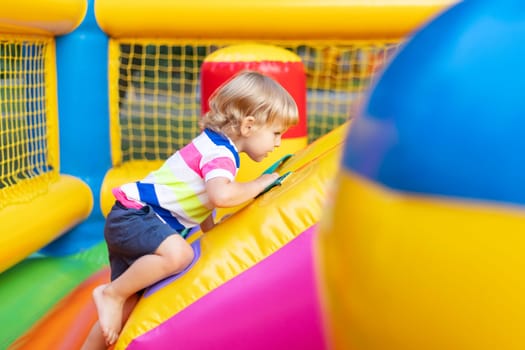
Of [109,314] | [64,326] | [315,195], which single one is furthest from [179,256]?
[64,326]

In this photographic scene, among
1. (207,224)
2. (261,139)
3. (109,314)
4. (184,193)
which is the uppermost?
Result: (261,139)

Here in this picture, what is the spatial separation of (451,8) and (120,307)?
1143mm

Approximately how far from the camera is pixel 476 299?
28.3 inches

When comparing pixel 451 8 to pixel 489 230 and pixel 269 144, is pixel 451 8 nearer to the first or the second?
pixel 489 230

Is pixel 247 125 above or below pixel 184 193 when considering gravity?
above

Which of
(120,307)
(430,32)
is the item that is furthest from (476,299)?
(120,307)

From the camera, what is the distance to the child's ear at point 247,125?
1.70m

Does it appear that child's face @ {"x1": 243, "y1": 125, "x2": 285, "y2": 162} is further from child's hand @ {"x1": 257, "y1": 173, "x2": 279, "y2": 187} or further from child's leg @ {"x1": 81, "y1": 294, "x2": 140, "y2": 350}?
child's leg @ {"x1": 81, "y1": 294, "x2": 140, "y2": 350}

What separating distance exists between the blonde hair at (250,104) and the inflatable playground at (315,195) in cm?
14

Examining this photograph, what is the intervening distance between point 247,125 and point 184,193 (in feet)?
0.73

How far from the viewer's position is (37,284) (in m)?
2.28

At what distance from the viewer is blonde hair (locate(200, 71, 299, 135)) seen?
1.69 m

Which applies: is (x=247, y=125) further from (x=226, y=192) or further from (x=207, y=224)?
(x=207, y=224)

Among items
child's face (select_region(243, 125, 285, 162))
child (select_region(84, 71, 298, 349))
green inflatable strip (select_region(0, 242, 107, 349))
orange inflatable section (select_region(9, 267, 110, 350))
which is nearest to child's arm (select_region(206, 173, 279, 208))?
child (select_region(84, 71, 298, 349))
